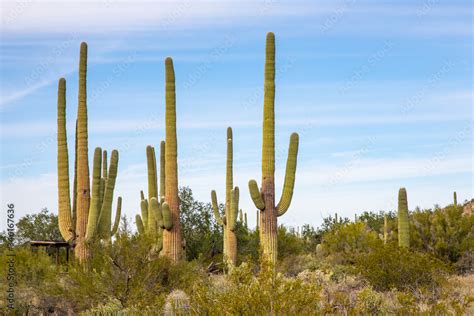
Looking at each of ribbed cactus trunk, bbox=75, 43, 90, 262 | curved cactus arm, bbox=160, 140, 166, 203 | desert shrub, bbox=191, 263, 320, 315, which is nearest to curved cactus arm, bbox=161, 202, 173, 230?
ribbed cactus trunk, bbox=75, 43, 90, 262

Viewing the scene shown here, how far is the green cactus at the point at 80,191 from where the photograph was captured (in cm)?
2245

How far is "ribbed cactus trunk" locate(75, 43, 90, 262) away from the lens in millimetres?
22484

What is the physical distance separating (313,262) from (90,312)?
15073mm

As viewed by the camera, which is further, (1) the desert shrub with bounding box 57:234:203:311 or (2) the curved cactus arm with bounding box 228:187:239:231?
(2) the curved cactus arm with bounding box 228:187:239:231

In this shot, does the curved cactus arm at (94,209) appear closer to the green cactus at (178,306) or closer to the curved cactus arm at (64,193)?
the curved cactus arm at (64,193)

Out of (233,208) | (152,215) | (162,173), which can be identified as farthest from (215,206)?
(152,215)

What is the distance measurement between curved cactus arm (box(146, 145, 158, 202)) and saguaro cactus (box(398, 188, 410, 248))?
33.0 feet

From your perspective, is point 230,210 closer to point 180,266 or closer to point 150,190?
point 150,190

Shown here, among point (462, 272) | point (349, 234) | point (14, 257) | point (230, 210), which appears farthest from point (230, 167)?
point (14, 257)

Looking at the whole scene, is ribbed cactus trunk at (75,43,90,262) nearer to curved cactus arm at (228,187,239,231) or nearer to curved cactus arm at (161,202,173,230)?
curved cactus arm at (161,202,173,230)

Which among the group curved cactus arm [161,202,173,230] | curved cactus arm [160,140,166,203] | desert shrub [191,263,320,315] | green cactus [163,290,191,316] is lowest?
green cactus [163,290,191,316]

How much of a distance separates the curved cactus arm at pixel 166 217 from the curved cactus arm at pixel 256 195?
11.4 feet

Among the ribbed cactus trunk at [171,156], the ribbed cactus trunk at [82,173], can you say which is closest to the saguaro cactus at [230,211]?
the ribbed cactus trunk at [171,156]

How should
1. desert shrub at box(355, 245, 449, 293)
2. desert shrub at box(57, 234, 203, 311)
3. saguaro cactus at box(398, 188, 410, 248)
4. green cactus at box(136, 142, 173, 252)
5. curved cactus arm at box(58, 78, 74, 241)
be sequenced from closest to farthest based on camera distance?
desert shrub at box(57, 234, 203, 311) < desert shrub at box(355, 245, 449, 293) < curved cactus arm at box(58, 78, 74, 241) < green cactus at box(136, 142, 173, 252) < saguaro cactus at box(398, 188, 410, 248)
